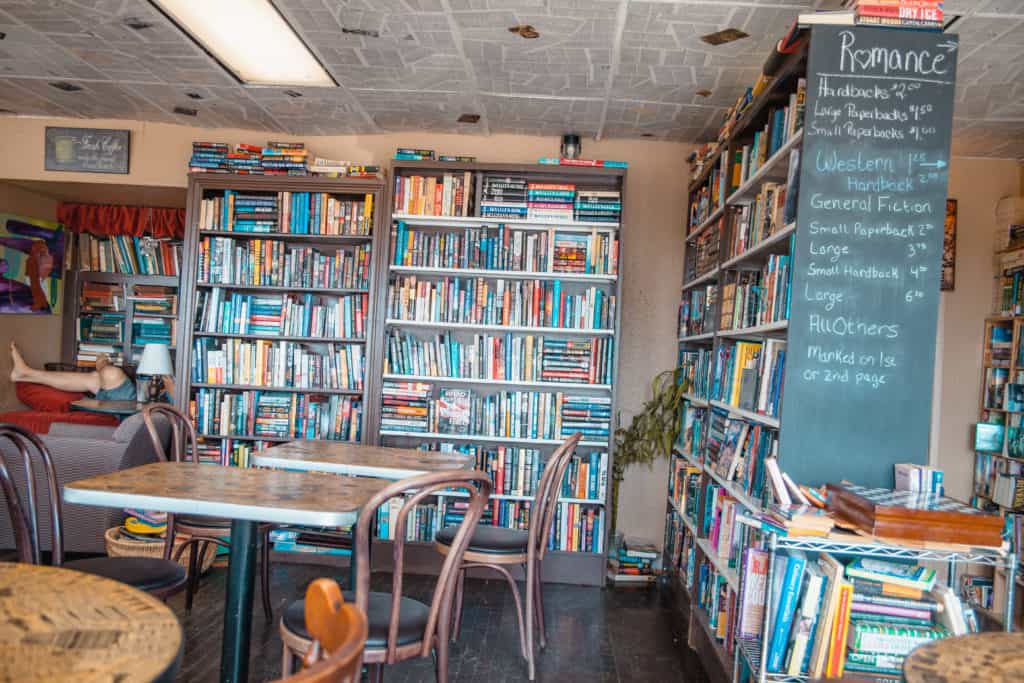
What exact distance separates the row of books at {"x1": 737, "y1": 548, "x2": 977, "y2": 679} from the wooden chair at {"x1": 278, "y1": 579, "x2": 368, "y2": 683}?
1586 millimetres

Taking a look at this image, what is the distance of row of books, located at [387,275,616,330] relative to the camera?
441 centimetres

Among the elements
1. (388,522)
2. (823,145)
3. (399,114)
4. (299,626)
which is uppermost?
(399,114)

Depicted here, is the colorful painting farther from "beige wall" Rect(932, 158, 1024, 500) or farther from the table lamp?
"beige wall" Rect(932, 158, 1024, 500)

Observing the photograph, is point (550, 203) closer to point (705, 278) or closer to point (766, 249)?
point (705, 278)

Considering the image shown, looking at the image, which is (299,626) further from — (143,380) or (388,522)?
(143,380)

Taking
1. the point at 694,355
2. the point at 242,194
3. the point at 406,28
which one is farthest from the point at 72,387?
the point at 694,355

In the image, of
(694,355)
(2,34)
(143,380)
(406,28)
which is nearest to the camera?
(406,28)

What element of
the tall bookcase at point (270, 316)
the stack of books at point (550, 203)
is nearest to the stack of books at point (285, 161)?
the tall bookcase at point (270, 316)

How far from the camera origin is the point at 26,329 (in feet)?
19.2

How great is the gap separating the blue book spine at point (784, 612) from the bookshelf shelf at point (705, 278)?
1736 mm

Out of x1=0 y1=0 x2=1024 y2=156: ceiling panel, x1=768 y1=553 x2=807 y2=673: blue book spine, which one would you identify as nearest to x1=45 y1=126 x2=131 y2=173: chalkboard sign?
x1=0 y1=0 x2=1024 y2=156: ceiling panel

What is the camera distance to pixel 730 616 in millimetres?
2773

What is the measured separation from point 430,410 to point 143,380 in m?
2.64

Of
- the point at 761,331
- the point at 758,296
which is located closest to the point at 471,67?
the point at 758,296
